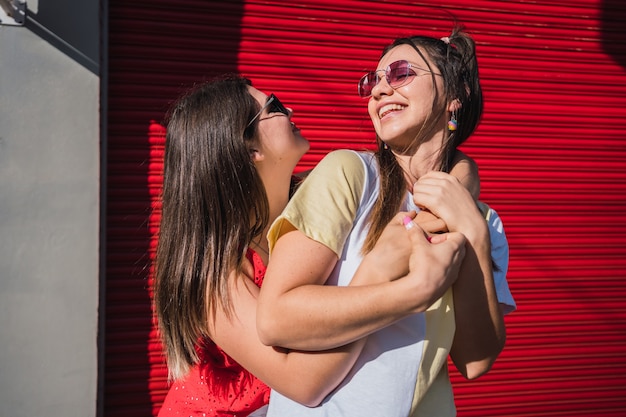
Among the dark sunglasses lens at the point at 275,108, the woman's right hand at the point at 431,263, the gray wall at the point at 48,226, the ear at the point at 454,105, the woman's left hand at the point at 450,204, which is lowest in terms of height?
the gray wall at the point at 48,226

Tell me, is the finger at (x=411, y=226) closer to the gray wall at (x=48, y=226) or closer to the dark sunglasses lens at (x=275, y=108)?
the dark sunglasses lens at (x=275, y=108)

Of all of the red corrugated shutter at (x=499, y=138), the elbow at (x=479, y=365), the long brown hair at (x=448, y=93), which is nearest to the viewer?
the elbow at (x=479, y=365)

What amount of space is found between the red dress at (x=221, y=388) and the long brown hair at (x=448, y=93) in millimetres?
661

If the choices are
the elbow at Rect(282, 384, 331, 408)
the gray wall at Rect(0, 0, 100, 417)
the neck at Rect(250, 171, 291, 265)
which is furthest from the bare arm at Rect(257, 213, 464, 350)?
the gray wall at Rect(0, 0, 100, 417)

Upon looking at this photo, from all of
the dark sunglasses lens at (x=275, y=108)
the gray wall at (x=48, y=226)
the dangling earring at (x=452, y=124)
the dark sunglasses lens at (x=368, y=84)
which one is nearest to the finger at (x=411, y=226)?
the dangling earring at (x=452, y=124)

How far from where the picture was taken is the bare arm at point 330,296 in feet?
5.25

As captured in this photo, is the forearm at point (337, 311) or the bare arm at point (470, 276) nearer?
the forearm at point (337, 311)

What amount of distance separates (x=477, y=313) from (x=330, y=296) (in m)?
0.45

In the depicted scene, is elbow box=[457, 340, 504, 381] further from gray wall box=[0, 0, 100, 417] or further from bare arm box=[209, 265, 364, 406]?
gray wall box=[0, 0, 100, 417]

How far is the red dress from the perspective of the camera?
2.25 metres

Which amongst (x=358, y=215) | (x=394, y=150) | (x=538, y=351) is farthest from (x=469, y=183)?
(x=538, y=351)

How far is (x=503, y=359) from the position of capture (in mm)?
4988

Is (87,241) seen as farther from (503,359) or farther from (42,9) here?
(503,359)

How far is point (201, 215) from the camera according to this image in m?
2.13
